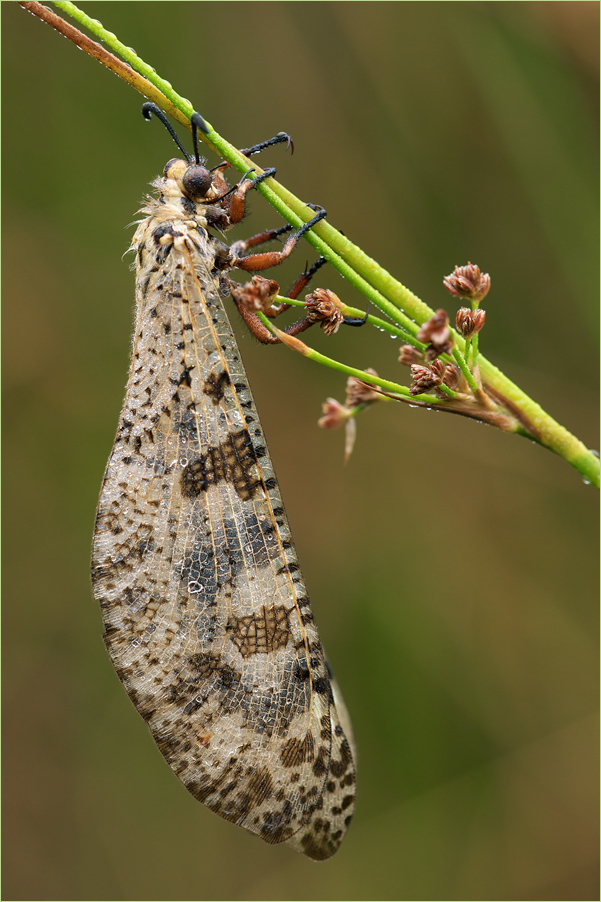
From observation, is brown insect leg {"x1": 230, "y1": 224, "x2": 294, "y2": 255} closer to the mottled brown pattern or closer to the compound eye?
the compound eye

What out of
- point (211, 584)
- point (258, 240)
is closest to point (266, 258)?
point (258, 240)

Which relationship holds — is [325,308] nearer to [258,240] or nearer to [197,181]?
[258,240]

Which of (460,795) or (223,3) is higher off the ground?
(223,3)

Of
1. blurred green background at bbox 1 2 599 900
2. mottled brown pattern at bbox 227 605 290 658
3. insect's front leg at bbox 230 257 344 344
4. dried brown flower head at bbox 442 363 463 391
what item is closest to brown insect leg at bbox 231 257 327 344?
insect's front leg at bbox 230 257 344 344

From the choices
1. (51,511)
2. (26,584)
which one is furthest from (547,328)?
(26,584)

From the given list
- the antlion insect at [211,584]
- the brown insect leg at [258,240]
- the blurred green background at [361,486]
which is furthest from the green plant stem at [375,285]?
the blurred green background at [361,486]

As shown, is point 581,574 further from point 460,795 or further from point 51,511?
point 51,511
